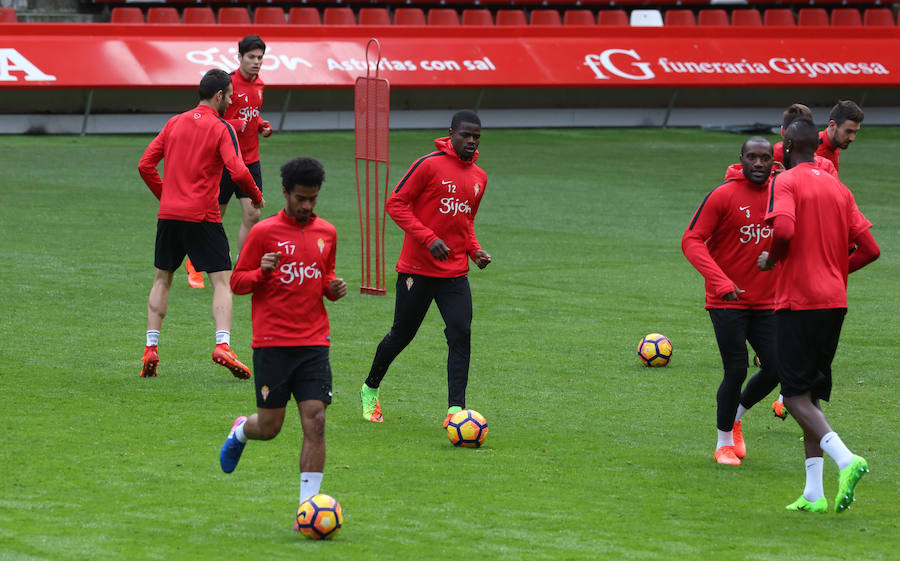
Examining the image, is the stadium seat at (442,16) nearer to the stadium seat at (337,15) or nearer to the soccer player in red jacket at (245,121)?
the stadium seat at (337,15)

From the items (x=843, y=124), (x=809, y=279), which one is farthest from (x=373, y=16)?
(x=809, y=279)

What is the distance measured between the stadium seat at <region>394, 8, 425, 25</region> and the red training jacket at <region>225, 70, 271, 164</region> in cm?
1833

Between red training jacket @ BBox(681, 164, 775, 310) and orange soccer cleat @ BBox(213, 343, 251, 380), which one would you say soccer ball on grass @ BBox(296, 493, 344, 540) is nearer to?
red training jacket @ BBox(681, 164, 775, 310)

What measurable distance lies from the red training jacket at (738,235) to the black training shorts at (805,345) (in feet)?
3.14

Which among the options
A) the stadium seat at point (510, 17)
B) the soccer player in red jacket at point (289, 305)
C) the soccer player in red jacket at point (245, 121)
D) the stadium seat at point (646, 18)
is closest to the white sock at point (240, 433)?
the soccer player in red jacket at point (289, 305)

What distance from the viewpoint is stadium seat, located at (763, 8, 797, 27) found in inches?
1410

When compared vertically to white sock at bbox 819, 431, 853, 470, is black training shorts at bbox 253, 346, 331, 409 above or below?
above

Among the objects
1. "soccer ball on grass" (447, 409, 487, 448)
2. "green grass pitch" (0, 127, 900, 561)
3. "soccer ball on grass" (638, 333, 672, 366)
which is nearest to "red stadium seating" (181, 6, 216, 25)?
"green grass pitch" (0, 127, 900, 561)

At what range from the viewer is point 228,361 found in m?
10.5

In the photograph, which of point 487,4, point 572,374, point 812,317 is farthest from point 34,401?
point 487,4

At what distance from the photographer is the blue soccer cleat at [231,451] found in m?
7.66

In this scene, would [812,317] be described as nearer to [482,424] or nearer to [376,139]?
[482,424]

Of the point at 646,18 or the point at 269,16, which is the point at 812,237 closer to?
the point at 269,16

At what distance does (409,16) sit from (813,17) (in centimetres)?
1094
